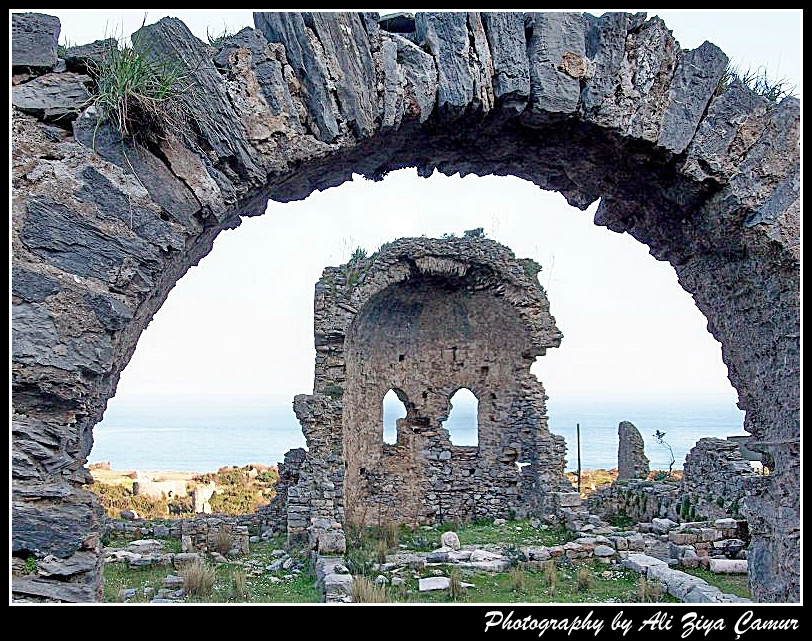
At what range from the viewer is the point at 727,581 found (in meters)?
8.54

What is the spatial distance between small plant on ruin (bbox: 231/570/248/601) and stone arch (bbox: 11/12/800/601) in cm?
546

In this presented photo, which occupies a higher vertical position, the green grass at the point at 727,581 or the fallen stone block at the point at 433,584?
the green grass at the point at 727,581

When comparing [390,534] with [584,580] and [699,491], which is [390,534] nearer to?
[584,580]

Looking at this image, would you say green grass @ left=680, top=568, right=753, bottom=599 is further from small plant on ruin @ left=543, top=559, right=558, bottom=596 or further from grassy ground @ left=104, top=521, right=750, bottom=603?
small plant on ruin @ left=543, top=559, right=558, bottom=596

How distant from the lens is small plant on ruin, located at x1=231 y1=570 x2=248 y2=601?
26.0 feet

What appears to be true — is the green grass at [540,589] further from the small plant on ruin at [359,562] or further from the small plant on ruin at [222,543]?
the small plant on ruin at [222,543]

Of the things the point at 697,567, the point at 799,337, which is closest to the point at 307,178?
the point at 799,337

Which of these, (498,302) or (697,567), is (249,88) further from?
(498,302)

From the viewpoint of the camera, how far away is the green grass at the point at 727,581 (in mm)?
7914

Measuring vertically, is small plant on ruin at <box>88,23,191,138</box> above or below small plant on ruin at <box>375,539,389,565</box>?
above

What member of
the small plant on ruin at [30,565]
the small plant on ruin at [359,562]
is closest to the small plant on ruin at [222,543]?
the small plant on ruin at [359,562]

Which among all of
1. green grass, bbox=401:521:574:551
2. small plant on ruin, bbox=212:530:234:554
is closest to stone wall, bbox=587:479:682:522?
green grass, bbox=401:521:574:551

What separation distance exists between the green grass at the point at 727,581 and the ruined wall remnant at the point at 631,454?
9.43m

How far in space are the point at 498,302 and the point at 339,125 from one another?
11312 millimetres
